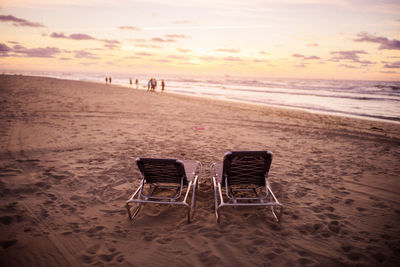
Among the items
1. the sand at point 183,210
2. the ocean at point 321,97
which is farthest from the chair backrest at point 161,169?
the ocean at point 321,97

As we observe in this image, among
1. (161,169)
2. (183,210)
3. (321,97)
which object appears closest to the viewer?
(161,169)

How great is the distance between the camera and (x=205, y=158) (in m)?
6.56

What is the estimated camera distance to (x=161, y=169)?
363 cm

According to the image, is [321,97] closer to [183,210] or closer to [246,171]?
[246,171]

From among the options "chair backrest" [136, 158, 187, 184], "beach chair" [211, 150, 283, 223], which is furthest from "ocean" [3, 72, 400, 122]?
"chair backrest" [136, 158, 187, 184]

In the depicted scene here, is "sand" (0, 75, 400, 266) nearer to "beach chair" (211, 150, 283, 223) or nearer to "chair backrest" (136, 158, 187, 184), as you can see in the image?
"beach chair" (211, 150, 283, 223)

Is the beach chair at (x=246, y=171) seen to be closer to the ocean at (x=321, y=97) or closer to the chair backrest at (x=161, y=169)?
the chair backrest at (x=161, y=169)

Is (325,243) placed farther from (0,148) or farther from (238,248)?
(0,148)

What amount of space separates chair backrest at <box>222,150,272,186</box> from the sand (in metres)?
0.60

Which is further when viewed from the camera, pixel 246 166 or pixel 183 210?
pixel 183 210

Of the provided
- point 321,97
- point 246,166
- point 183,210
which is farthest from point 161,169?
point 321,97

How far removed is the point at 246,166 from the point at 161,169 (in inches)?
55.2

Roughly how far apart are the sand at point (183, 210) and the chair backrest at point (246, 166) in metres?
0.60

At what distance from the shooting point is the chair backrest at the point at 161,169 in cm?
342
